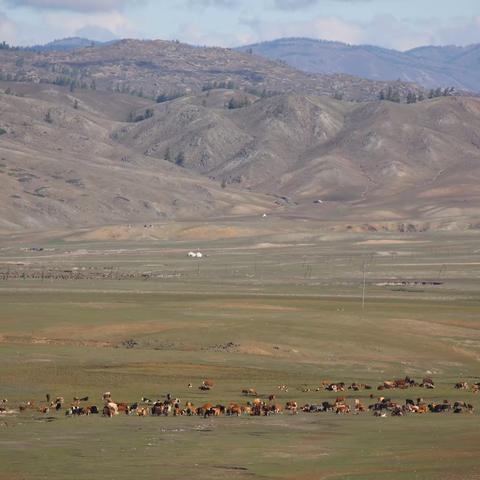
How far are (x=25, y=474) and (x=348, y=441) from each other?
34.6 ft

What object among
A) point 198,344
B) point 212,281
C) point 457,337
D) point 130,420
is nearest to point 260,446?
point 130,420

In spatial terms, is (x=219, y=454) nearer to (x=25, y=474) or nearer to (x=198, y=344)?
(x=25, y=474)

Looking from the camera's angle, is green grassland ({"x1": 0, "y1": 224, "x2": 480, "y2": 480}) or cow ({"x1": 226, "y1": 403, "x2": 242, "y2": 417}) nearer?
green grassland ({"x1": 0, "y1": 224, "x2": 480, "y2": 480})

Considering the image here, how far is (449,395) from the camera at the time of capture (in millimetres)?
53875

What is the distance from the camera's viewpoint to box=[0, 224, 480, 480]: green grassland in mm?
37344

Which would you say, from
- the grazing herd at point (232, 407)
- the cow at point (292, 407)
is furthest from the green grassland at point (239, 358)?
the cow at point (292, 407)

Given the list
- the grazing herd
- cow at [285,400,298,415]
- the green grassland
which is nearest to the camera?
the green grassland

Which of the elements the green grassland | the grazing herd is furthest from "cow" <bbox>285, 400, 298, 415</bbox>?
the green grassland

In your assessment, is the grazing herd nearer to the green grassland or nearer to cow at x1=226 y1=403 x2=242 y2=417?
cow at x1=226 y1=403 x2=242 y2=417

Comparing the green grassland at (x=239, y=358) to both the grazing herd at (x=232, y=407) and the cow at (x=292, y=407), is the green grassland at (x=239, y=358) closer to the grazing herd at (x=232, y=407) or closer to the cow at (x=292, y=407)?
the grazing herd at (x=232, y=407)

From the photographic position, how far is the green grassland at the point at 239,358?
3734 cm

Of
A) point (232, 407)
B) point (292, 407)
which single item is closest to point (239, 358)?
point (292, 407)

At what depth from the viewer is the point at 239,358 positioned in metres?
65.9

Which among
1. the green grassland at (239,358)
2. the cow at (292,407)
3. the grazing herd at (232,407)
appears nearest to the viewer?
the green grassland at (239,358)
